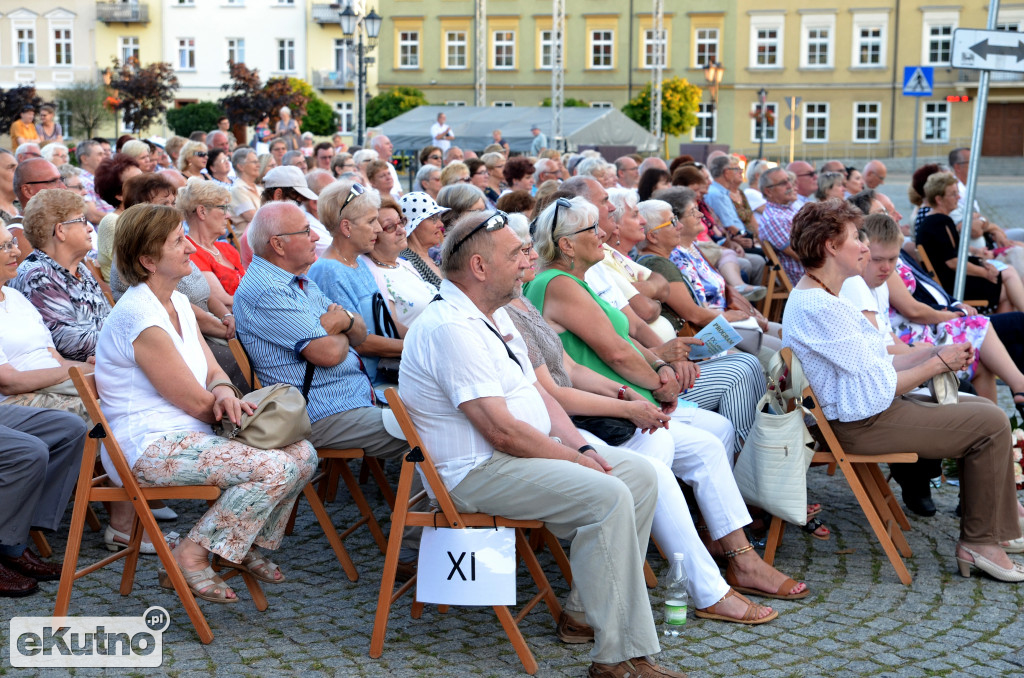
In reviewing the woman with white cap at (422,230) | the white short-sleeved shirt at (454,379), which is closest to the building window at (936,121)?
the woman with white cap at (422,230)

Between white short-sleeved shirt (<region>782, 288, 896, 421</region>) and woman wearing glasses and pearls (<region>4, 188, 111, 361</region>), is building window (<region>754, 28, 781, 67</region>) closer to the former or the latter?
white short-sleeved shirt (<region>782, 288, 896, 421</region>)

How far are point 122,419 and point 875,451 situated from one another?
3.02 m

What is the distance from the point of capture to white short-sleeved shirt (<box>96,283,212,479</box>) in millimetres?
4086

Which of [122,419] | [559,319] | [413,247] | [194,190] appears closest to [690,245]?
[413,247]

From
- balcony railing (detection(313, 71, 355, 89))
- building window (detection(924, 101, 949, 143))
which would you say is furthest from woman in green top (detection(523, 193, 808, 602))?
balcony railing (detection(313, 71, 355, 89))

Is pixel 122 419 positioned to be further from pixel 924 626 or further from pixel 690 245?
pixel 690 245

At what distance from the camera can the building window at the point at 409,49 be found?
53812 mm

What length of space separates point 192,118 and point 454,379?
4395 cm

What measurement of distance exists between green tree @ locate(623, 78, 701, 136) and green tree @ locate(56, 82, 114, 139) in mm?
20240

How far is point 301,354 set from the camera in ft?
15.4

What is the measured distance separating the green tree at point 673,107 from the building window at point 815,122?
37.5 feet

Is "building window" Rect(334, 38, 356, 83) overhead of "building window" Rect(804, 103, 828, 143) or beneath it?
overhead

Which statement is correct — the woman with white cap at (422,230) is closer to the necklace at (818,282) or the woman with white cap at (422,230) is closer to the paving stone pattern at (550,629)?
the paving stone pattern at (550,629)

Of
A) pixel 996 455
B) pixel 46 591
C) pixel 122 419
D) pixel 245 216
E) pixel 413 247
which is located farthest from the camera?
pixel 245 216
